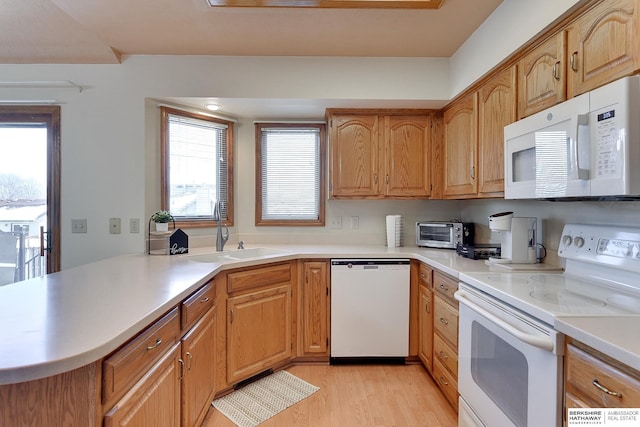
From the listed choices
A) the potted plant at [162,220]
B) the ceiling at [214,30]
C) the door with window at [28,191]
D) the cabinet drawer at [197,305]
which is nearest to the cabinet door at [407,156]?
the ceiling at [214,30]

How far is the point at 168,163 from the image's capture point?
100 inches

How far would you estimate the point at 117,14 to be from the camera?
1916 mm

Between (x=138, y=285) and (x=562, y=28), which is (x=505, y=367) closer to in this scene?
(x=562, y=28)

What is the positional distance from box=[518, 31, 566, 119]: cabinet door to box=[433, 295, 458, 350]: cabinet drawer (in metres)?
1.18

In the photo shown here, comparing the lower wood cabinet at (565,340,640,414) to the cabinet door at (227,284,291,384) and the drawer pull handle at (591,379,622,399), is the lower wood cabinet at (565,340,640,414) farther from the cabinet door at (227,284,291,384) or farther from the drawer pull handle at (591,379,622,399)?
the cabinet door at (227,284,291,384)

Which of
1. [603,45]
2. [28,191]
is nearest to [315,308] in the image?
[603,45]

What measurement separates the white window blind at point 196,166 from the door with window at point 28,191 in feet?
2.62

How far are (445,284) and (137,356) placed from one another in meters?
1.70

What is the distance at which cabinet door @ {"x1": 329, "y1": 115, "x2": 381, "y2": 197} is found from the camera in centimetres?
272

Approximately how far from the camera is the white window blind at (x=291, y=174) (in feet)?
10.1

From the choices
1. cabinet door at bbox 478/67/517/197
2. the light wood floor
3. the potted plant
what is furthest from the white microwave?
the potted plant

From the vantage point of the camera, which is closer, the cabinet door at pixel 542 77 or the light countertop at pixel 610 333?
the light countertop at pixel 610 333

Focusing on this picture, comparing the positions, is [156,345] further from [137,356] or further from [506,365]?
[506,365]

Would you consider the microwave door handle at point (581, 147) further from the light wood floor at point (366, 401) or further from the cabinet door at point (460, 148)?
the light wood floor at point (366, 401)
